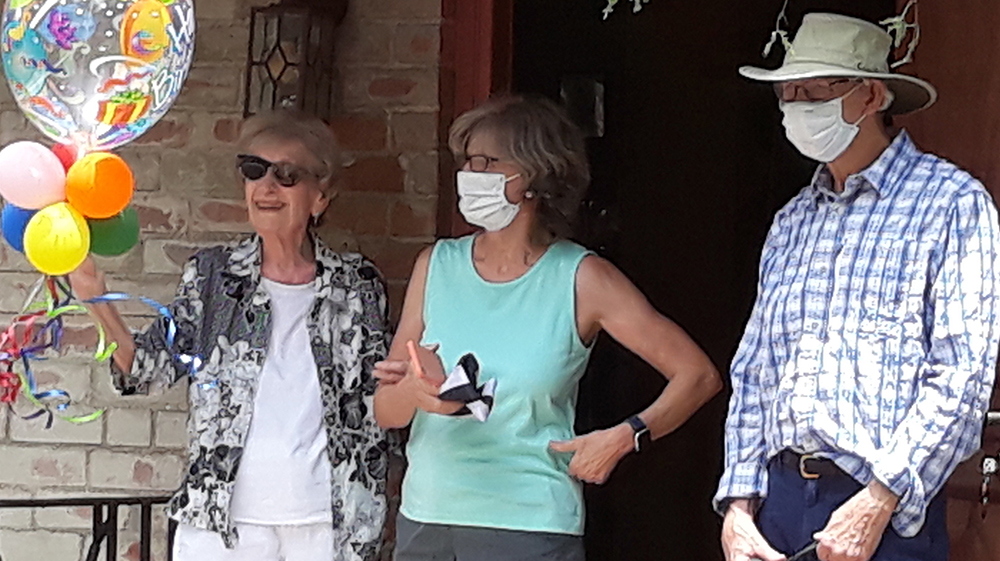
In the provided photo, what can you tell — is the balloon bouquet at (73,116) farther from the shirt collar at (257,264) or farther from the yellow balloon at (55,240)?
the shirt collar at (257,264)

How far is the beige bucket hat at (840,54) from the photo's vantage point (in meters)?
2.21

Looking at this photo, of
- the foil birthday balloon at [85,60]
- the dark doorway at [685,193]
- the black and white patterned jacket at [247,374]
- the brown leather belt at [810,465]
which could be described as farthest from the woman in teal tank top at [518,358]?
the dark doorway at [685,193]

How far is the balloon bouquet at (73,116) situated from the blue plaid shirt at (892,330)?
3.42ft

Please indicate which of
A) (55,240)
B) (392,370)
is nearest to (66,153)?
(55,240)

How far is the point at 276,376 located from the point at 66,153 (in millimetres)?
674

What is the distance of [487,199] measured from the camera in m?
2.63

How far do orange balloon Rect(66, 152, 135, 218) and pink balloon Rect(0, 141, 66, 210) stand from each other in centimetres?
2

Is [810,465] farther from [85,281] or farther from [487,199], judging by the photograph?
[85,281]

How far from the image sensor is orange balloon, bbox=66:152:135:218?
2.19 meters

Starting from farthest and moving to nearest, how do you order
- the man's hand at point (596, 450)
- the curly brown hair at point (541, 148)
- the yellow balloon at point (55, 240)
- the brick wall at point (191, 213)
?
the brick wall at point (191, 213)
the curly brown hair at point (541, 148)
the man's hand at point (596, 450)
the yellow balloon at point (55, 240)

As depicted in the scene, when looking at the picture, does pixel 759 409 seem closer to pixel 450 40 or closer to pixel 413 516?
pixel 413 516

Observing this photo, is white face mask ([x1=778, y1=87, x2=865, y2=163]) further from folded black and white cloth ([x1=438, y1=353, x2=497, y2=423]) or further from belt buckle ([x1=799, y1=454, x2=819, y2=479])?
folded black and white cloth ([x1=438, y1=353, x2=497, y2=423])

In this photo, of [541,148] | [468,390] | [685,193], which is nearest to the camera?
[468,390]

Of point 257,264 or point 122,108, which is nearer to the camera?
point 122,108
